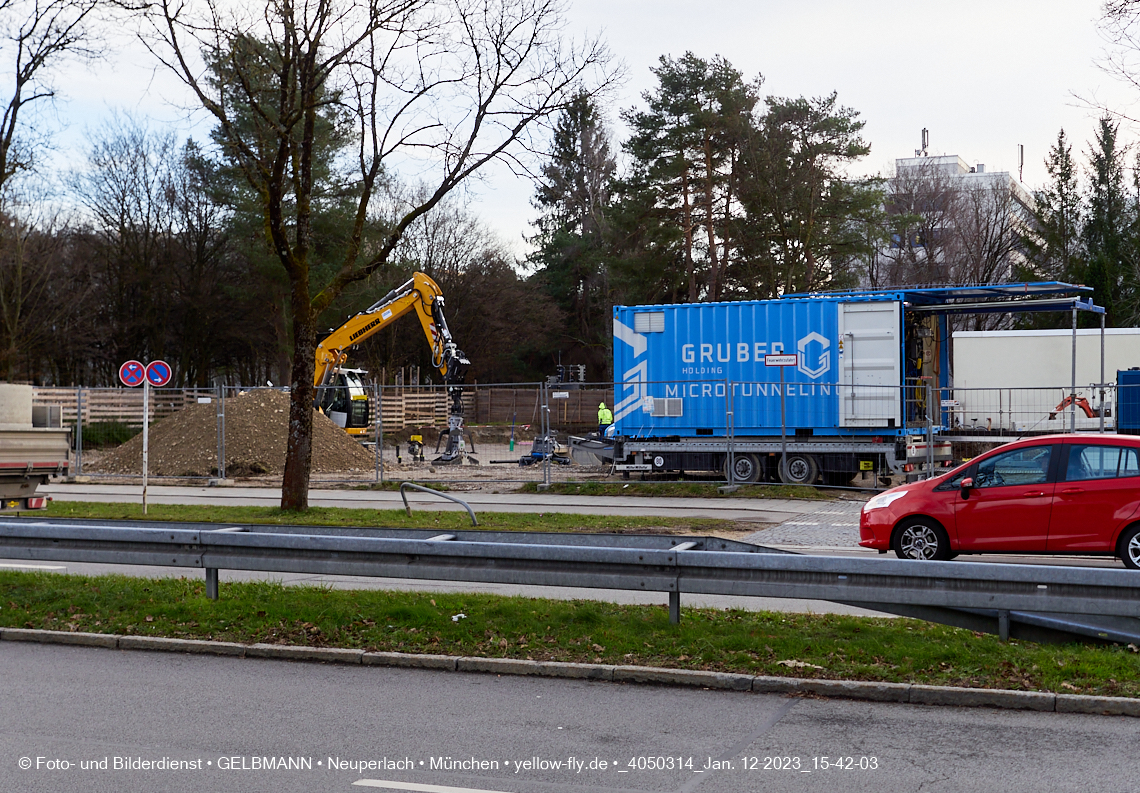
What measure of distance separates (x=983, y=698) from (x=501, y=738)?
304 cm

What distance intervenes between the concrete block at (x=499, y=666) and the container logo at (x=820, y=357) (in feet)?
51.1

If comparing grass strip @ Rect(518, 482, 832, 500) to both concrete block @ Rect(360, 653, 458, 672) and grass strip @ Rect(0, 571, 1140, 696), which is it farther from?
concrete block @ Rect(360, 653, 458, 672)

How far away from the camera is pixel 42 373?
56.5 m

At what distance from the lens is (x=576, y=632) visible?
8.35 meters

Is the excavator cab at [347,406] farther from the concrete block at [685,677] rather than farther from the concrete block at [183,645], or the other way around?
the concrete block at [685,677]

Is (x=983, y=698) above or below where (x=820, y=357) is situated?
below

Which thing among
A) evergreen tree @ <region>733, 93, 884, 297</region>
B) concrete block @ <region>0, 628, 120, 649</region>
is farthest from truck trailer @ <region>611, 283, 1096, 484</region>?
evergreen tree @ <region>733, 93, 884, 297</region>

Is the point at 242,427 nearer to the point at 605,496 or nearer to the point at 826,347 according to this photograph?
the point at 605,496

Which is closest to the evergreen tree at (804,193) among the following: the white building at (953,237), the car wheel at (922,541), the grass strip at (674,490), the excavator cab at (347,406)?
the white building at (953,237)

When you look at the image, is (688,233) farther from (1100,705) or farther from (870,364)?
(1100,705)

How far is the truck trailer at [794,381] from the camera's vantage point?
21672mm

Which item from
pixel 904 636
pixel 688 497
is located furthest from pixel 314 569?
pixel 688 497

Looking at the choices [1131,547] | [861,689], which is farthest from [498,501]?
[861,689]

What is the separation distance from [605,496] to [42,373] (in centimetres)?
4452
